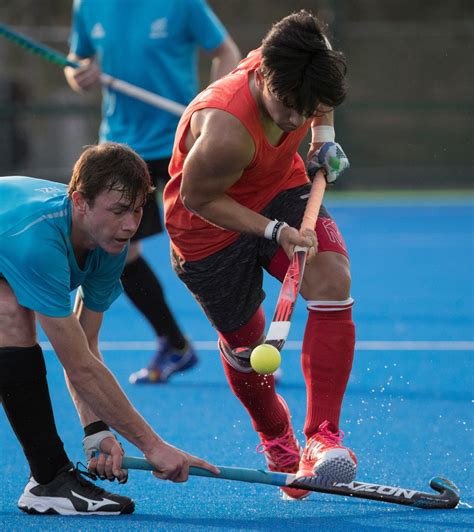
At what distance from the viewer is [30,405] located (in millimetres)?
3391

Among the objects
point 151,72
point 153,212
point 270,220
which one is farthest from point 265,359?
point 151,72

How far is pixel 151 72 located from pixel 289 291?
282 cm

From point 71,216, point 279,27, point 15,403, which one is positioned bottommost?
point 15,403

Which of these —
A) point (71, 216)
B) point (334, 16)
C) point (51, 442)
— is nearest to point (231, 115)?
point (71, 216)

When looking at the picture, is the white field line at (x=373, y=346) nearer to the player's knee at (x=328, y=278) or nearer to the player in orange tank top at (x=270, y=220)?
the player in orange tank top at (x=270, y=220)

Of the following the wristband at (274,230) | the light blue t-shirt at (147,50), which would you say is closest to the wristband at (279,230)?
the wristband at (274,230)

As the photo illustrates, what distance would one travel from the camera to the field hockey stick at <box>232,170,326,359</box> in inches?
130

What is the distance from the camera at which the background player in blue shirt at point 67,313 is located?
10.6 feet

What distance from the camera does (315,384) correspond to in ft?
11.7

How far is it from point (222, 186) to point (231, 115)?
22 centimetres

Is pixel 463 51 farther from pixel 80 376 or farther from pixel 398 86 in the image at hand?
pixel 80 376

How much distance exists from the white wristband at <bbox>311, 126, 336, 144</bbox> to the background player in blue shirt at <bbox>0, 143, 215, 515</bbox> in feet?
2.77

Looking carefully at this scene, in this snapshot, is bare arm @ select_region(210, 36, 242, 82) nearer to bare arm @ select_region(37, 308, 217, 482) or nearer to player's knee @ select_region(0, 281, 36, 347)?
player's knee @ select_region(0, 281, 36, 347)

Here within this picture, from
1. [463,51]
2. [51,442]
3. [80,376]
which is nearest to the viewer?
[80,376]
